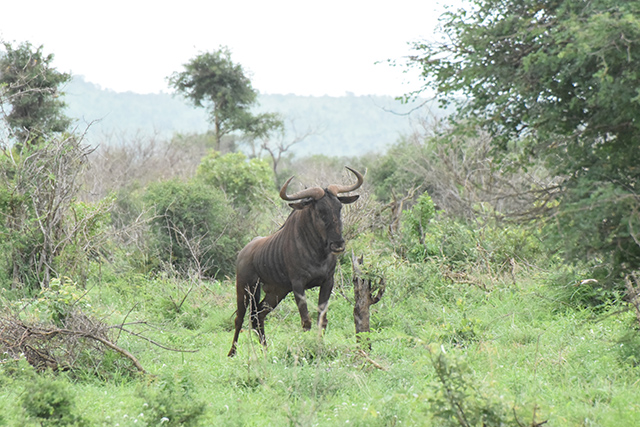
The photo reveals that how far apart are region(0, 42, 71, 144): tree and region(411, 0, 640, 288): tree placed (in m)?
13.5

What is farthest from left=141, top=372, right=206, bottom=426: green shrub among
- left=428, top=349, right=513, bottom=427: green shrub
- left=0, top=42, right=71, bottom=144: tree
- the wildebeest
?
left=0, top=42, right=71, bottom=144: tree

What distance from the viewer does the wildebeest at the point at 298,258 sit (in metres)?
7.69

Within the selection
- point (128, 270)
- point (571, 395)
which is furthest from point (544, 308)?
point (128, 270)

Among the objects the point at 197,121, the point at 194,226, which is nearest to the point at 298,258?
the point at 194,226

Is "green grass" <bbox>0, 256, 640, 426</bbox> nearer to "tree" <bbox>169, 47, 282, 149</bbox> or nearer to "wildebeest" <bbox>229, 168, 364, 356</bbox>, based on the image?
"wildebeest" <bbox>229, 168, 364, 356</bbox>

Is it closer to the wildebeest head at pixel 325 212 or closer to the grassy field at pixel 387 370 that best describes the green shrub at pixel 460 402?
the grassy field at pixel 387 370

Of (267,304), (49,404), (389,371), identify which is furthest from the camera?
(267,304)

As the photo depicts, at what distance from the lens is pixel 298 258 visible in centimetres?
784

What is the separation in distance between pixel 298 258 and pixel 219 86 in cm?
2200

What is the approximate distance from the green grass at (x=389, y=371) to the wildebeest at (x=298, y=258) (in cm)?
63

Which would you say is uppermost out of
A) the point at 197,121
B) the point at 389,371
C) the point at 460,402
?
the point at 197,121

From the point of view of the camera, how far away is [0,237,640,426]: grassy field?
4.64 metres

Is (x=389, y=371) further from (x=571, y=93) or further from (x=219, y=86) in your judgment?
(x=219, y=86)

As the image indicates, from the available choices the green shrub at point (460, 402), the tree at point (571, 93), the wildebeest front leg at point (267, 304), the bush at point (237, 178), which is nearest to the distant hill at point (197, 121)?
the bush at point (237, 178)
